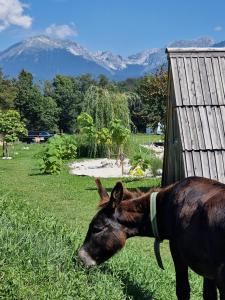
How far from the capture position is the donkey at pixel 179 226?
4512mm

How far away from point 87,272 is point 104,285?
0.70 feet

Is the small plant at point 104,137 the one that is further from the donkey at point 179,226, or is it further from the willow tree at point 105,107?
the donkey at point 179,226

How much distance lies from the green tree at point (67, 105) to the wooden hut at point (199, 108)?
52172 mm

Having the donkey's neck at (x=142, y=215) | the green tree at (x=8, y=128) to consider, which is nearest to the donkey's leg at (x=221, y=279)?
the donkey's neck at (x=142, y=215)

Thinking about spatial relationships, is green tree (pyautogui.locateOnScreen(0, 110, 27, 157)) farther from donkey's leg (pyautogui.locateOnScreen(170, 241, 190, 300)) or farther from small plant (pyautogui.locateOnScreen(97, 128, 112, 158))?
donkey's leg (pyautogui.locateOnScreen(170, 241, 190, 300))

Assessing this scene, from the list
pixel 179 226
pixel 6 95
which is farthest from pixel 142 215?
pixel 6 95

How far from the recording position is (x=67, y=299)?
14.8ft

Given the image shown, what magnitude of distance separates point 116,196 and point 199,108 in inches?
279

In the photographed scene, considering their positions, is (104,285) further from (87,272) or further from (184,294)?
(184,294)

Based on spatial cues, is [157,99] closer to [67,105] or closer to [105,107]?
[105,107]

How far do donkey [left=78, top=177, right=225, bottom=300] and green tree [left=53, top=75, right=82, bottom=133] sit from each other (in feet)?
194

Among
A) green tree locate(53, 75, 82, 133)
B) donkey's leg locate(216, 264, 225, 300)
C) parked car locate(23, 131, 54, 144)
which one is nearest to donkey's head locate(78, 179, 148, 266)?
donkey's leg locate(216, 264, 225, 300)

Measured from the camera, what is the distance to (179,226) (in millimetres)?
4852

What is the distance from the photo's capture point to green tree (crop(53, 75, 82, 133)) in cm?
6594
